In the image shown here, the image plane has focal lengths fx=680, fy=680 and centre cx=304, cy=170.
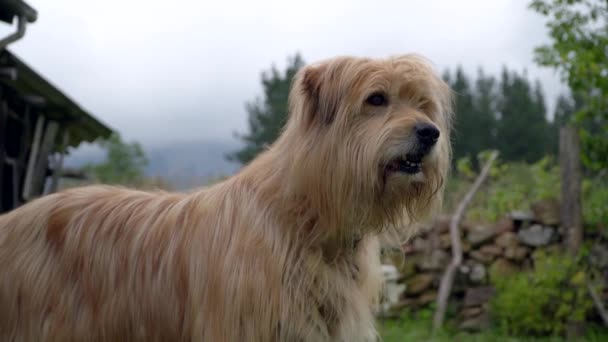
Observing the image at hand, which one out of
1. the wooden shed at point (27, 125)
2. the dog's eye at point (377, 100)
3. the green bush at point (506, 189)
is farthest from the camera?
the green bush at point (506, 189)

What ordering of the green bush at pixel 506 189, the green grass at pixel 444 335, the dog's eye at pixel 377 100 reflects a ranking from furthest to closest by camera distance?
the green bush at pixel 506 189 < the green grass at pixel 444 335 < the dog's eye at pixel 377 100

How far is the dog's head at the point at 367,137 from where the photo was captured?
318 centimetres

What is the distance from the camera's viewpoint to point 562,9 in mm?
7480

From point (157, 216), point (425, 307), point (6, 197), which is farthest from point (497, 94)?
point (157, 216)

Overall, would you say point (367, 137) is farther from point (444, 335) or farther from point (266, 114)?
point (266, 114)

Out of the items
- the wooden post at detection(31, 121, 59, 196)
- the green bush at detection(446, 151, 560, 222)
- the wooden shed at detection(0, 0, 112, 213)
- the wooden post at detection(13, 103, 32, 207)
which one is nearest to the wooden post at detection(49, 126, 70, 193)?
the wooden shed at detection(0, 0, 112, 213)

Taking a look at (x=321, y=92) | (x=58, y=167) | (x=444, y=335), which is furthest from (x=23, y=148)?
(x=321, y=92)

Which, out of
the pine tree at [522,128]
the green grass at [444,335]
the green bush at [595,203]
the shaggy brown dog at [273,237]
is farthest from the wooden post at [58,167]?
the pine tree at [522,128]

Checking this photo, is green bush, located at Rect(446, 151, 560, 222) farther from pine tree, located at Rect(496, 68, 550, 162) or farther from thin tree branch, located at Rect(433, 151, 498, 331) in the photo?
pine tree, located at Rect(496, 68, 550, 162)

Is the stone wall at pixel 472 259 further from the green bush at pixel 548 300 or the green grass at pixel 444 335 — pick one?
the green bush at pixel 548 300

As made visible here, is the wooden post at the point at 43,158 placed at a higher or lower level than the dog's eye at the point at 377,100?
lower

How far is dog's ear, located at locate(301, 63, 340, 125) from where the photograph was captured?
130 inches

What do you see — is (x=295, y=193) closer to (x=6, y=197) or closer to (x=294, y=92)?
(x=294, y=92)

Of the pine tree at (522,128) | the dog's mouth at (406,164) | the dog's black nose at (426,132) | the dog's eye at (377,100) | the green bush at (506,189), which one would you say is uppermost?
the dog's eye at (377,100)
